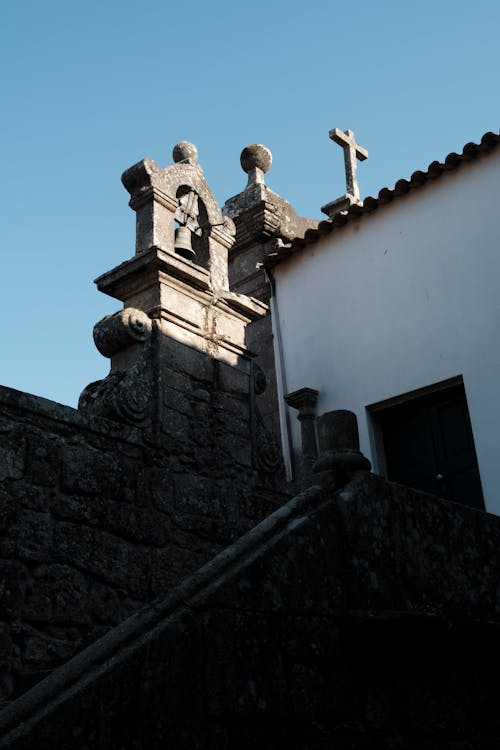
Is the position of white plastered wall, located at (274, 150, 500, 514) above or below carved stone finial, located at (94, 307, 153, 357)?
above

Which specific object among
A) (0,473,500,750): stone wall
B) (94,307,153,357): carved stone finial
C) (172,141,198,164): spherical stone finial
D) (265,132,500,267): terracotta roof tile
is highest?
(265,132,500,267): terracotta roof tile

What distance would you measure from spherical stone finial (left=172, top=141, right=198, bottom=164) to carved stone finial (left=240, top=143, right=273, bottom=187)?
3823mm

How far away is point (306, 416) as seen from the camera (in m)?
7.92

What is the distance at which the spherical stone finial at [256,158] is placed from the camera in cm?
958

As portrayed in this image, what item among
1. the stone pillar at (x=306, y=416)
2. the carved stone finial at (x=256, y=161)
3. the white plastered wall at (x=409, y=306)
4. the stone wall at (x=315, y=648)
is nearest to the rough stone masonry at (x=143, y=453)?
the stone wall at (x=315, y=648)

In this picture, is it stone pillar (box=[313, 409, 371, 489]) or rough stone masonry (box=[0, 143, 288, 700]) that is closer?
stone pillar (box=[313, 409, 371, 489])

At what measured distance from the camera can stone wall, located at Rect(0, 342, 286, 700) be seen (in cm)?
359

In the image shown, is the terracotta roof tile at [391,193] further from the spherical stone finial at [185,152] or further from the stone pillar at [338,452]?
the stone pillar at [338,452]

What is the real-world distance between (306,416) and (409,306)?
1400 mm

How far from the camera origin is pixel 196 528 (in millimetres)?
4539

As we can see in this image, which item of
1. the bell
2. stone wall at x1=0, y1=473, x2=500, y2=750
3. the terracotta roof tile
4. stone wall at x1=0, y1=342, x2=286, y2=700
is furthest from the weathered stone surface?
the terracotta roof tile

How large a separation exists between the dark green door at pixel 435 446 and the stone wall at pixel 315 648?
350 cm

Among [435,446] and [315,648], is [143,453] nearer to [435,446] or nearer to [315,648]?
[315,648]

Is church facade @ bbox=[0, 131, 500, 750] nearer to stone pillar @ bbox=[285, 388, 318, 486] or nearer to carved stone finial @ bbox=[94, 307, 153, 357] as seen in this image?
carved stone finial @ bbox=[94, 307, 153, 357]
